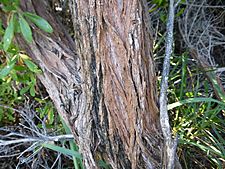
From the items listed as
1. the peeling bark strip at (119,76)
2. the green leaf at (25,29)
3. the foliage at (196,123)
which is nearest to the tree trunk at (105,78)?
the peeling bark strip at (119,76)

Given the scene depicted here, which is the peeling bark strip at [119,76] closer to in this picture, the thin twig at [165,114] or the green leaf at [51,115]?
the thin twig at [165,114]

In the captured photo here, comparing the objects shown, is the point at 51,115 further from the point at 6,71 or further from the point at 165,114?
the point at 165,114

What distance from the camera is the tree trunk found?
0.94 meters

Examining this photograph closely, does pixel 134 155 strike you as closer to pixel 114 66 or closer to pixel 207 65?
pixel 114 66

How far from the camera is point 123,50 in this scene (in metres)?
0.96

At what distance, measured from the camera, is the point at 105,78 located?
998mm

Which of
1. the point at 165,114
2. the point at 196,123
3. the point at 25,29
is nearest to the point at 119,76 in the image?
the point at 165,114

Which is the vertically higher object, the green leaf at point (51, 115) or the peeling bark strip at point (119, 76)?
the peeling bark strip at point (119, 76)

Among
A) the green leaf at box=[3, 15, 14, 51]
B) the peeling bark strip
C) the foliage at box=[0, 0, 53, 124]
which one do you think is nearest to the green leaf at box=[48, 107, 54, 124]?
the foliage at box=[0, 0, 53, 124]

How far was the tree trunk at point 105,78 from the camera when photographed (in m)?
0.94

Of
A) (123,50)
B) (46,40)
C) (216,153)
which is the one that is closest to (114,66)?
(123,50)

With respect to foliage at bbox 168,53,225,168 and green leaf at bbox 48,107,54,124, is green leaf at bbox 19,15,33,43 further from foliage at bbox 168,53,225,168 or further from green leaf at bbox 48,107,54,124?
foliage at bbox 168,53,225,168

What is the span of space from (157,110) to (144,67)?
0.14m

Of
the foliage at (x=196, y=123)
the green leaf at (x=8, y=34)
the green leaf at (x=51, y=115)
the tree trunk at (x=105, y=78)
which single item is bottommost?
the foliage at (x=196, y=123)
